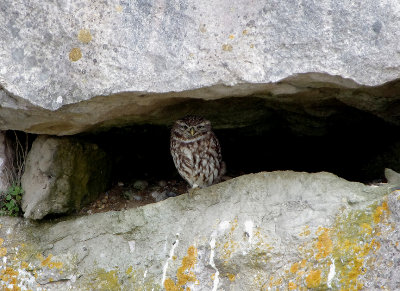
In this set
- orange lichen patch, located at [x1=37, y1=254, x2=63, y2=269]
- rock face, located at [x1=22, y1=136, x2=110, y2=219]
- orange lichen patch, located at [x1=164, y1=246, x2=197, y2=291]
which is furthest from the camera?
rock face, located at [x1=22, y1=136, x2=110, y2=219]

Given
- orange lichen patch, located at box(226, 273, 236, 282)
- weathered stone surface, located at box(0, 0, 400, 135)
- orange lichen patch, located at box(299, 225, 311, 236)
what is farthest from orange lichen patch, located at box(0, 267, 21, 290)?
orange lichen patch, located at box(299, 225, 311, 236)

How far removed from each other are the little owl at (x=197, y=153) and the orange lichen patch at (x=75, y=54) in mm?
1271

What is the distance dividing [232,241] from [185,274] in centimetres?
42

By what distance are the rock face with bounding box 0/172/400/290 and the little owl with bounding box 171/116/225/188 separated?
2.13ft

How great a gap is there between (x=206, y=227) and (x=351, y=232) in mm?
1061

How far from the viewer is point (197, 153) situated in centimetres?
487

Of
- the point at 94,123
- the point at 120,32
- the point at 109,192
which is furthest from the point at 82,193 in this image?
the point at 120,32

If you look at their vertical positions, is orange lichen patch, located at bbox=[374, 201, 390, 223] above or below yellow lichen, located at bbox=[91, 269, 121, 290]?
above

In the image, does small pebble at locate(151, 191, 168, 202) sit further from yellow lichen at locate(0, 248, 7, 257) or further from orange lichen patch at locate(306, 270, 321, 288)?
orange lichen patch at locate(306, 270, 321, 288)

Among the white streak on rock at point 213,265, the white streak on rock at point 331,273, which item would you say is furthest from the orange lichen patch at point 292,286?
the white streak on rock at point 213,265

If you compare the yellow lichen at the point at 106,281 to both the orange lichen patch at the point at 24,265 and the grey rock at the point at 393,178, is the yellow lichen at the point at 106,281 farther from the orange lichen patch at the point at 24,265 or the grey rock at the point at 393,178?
the grey rock at the point at 393,178

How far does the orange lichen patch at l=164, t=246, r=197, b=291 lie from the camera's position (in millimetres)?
3861

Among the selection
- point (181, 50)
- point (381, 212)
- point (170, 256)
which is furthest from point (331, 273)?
point (181, 50)

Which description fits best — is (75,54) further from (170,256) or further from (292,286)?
(292,286)
